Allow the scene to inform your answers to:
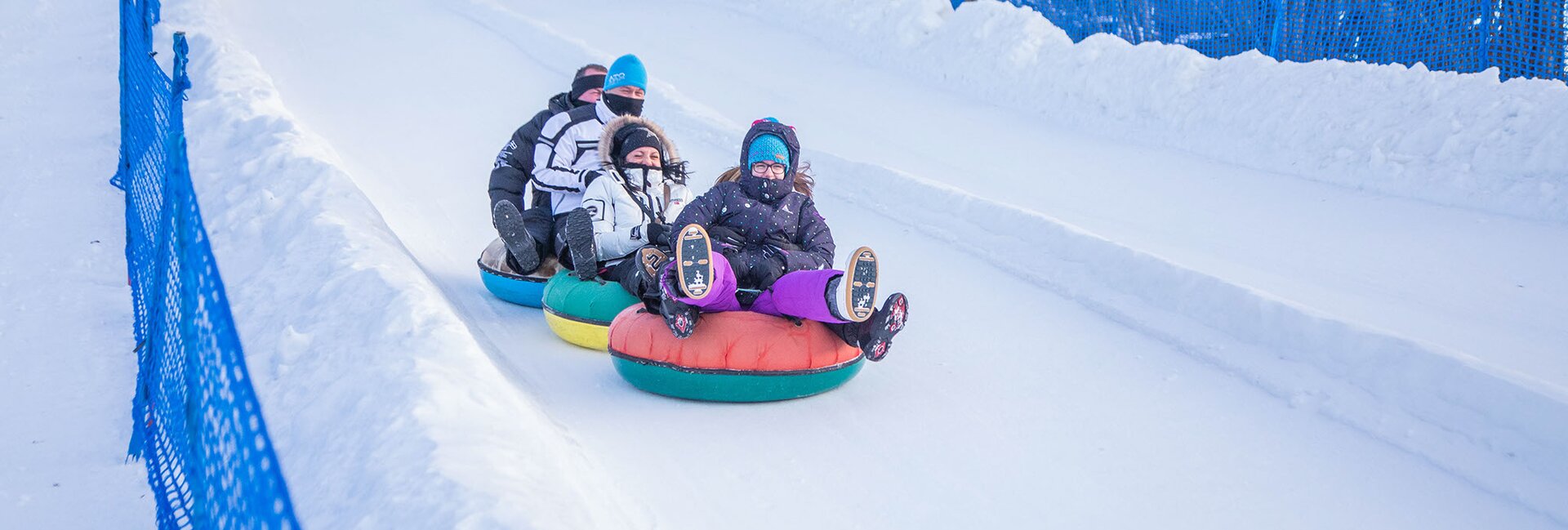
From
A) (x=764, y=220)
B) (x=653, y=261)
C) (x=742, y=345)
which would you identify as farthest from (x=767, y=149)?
(x=742, y=345)

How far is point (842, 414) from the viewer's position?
3.88m

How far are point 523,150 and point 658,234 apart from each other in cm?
134


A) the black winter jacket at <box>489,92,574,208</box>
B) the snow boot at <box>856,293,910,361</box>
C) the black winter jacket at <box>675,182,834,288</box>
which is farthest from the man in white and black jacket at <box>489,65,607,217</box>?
the snow boot at <box>856,293,910,361</box>

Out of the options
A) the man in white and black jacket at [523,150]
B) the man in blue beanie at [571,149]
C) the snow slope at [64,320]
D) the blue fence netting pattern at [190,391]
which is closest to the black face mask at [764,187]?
the man in blue beanie at [571,149]

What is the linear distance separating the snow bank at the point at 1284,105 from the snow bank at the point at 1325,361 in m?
2.43

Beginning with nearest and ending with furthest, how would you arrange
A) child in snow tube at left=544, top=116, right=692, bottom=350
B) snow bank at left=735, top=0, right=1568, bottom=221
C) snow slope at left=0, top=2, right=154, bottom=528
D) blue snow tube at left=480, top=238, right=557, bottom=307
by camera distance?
snow slope at left=0, top=2, right=154, bottom=528
child in snow tube at left=544, top=116, right=692, bottom=350
blue snow tube at left=480, top=238, right=557, bottom=307
snow bank at left=735, top=0, right=1568, bottom=221

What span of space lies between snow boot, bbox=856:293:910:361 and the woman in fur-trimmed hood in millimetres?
1170

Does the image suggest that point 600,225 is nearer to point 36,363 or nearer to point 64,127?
point 36,363

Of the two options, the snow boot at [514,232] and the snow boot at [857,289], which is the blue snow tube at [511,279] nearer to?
the snow boot at [514,232]

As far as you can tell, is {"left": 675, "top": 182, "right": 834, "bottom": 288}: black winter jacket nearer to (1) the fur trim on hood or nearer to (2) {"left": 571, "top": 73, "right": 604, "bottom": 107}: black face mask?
(1) the fur trim on hood

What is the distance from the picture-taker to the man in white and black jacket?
5719 millimetres

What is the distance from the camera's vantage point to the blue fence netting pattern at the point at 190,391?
2174mm

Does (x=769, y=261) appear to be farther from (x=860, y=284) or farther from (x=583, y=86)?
(x=583, y=86)

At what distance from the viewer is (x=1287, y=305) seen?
14.9 feet
